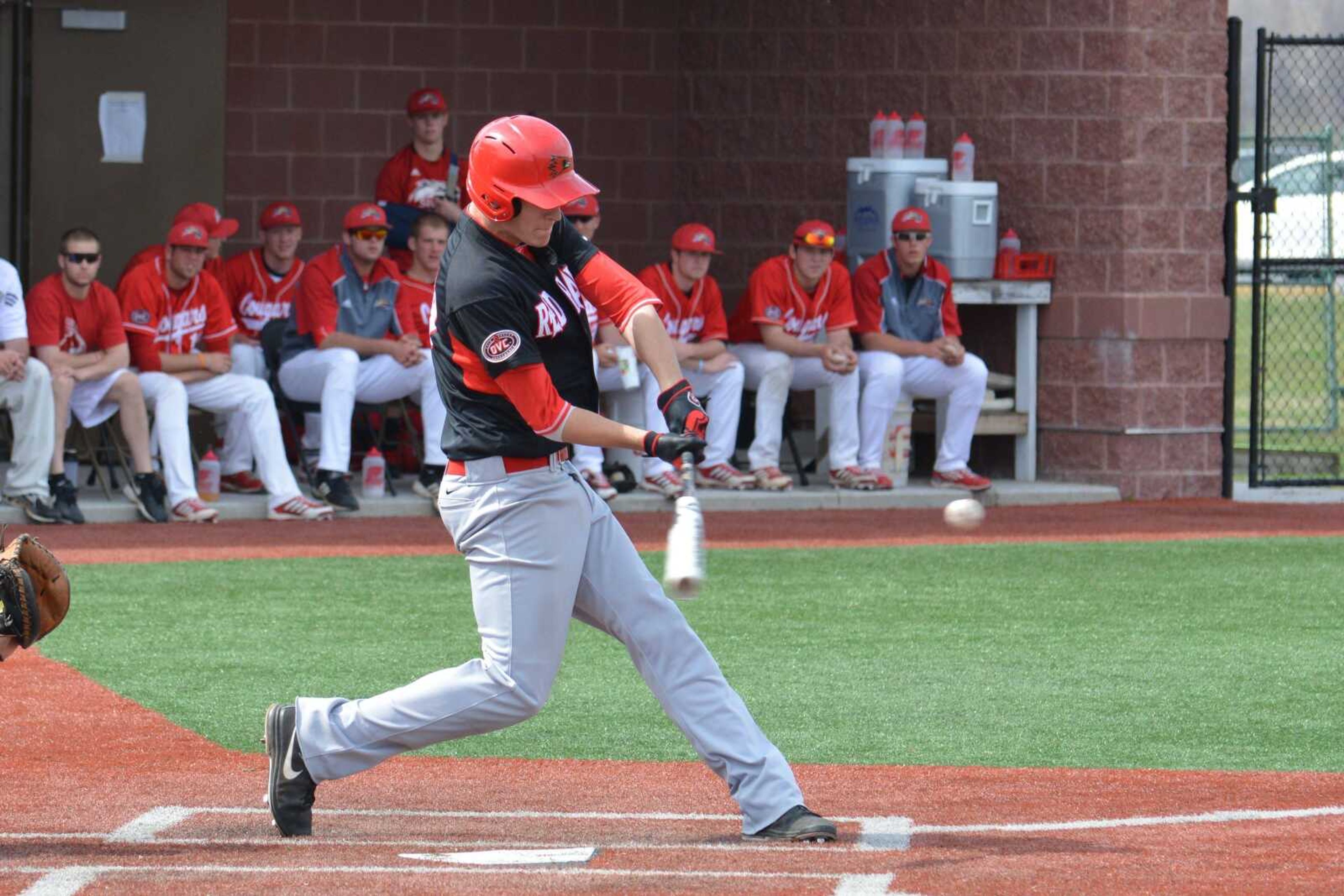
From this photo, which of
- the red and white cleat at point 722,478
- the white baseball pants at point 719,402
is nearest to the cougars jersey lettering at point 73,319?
the white baseball pants at point 719,402

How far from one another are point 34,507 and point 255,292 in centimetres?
215

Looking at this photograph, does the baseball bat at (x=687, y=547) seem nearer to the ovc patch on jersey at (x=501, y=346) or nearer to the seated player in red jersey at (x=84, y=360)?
the ovc patch on jersey at (x=501, y=346)

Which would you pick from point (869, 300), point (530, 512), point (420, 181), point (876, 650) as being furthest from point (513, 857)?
point (420, 181)

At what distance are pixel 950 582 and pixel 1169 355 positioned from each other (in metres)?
4.20

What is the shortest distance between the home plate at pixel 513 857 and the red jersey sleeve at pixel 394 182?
889 cm

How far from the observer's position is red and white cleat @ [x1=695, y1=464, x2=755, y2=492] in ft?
42.5

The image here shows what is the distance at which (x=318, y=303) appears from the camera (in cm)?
1227

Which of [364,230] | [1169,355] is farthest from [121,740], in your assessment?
[1169,355]

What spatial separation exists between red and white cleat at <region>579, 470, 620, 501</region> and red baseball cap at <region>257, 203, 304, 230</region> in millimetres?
2296

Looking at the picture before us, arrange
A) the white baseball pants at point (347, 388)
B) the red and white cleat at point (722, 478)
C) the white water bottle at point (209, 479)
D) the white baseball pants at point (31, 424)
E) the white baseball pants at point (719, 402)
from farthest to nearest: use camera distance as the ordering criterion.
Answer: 1. the red and white cleat at point (722, 478)
2. the white baseball pants at point (719, 402)
3. the white water bottle at point (209, 479)
4. the white baseball pants at point (347, 388)
5. the white baseball pants at point (31, 424)

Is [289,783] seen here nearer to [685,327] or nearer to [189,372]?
[189,372]

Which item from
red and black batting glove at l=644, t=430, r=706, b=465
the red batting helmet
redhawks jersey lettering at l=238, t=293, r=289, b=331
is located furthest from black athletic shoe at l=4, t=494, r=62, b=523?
red and black batting glove at l=644, t=430, r=706, b=465

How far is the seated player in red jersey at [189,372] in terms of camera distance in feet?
38.2

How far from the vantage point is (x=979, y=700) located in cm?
717
